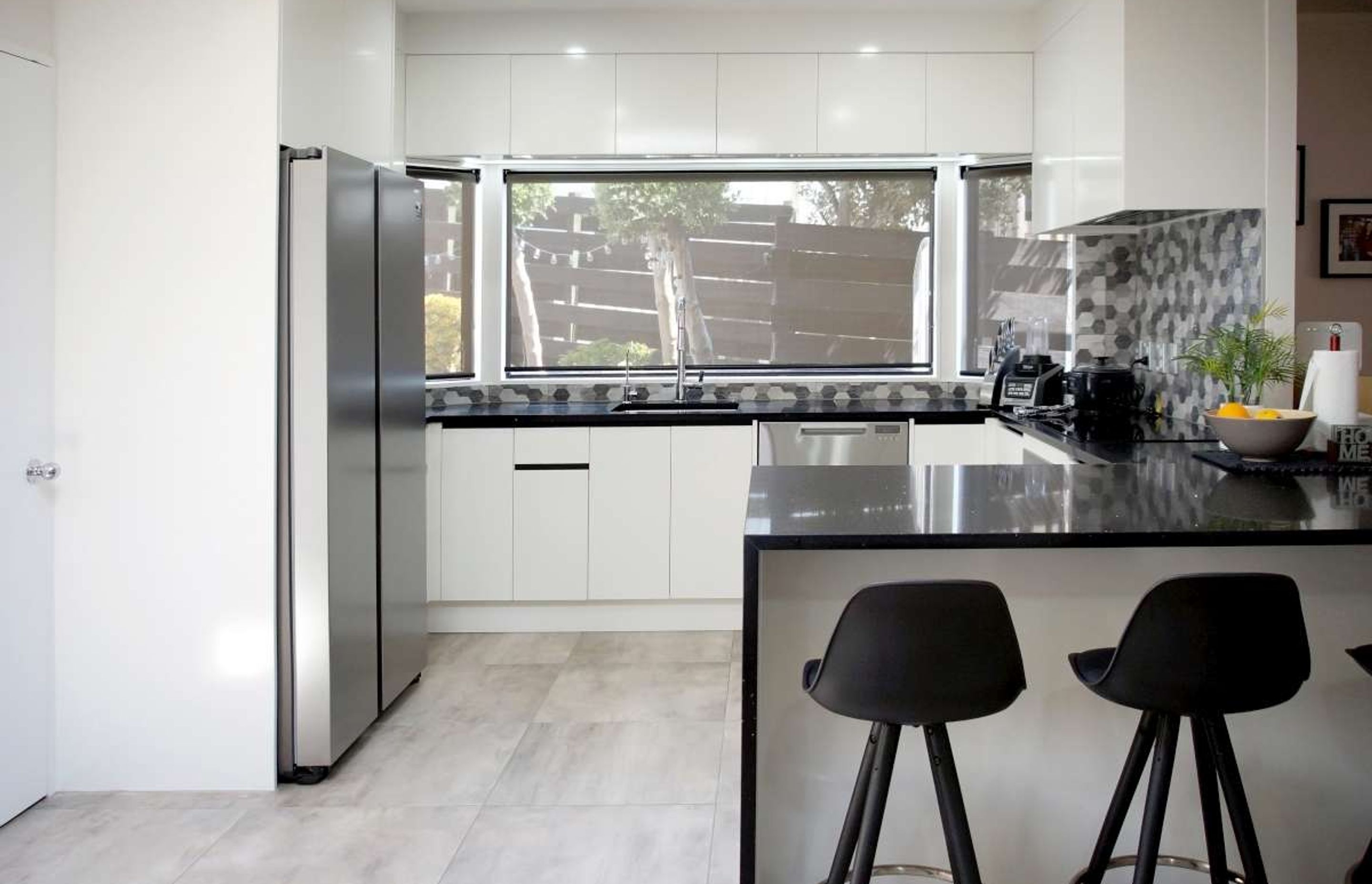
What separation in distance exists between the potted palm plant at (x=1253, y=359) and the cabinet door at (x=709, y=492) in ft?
5.94

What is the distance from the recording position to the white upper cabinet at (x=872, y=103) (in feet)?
17.3

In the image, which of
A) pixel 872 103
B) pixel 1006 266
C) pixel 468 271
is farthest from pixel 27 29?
pixel 1006 266

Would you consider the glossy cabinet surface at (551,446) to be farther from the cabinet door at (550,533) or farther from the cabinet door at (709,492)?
the cabinet door at (709,492)

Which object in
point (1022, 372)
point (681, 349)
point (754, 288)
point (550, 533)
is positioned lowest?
point (550, 533)

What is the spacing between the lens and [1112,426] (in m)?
4.48

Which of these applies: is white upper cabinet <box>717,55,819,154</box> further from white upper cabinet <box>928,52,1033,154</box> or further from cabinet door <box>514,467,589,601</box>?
cabinet door <box>514,467,589,601</box>

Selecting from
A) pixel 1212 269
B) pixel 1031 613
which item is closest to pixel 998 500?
pixel 1031 613

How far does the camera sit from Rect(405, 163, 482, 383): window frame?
5.56 meters

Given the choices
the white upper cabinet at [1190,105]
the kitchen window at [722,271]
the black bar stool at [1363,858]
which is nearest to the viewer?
the black bar stool at [1363,858]

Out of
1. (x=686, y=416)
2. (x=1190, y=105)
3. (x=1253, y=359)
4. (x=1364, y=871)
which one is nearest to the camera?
(x=1364, y=871)

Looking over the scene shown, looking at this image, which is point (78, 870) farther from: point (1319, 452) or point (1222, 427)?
point (1319, 452)

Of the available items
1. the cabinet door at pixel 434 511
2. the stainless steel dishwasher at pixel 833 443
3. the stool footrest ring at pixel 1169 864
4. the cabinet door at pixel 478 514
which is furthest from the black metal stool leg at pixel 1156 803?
the cabinet door at pixel 434 511

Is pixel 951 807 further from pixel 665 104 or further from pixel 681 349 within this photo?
pixel 665 104

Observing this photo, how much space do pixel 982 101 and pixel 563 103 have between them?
180 centimetres
